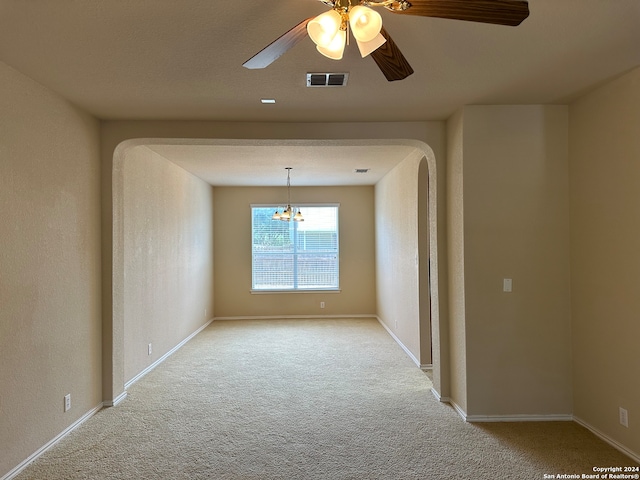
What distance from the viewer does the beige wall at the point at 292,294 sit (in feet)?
25.6

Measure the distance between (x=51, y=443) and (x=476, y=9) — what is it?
145 inches

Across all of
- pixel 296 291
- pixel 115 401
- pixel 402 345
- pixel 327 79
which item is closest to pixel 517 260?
pixel 327 79

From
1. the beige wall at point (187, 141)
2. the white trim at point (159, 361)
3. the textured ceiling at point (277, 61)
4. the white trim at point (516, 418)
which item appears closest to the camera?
the textured ceiling at point (277, 61)

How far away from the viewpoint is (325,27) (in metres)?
1.39

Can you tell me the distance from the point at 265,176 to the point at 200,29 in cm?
458

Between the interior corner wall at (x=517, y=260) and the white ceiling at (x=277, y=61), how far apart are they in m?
0.29

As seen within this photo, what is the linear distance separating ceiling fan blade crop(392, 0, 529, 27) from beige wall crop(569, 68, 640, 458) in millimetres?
1852

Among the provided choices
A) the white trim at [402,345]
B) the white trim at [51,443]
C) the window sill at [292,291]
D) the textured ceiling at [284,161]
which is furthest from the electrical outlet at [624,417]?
the window sill at [292,291]

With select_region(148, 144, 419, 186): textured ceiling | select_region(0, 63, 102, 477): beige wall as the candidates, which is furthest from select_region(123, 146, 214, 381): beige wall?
select_region(0, 63, 102, 477): beige wall

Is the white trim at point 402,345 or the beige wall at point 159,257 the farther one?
the white trim at point 402,345

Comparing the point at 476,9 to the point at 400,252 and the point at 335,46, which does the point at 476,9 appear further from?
the point at 400,252

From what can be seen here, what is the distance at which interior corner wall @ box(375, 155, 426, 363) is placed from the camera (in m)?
4.91

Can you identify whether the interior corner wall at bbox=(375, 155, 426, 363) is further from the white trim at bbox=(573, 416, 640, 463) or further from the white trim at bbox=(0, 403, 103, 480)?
the white trim at bbox=(0, 403, 103, 480)

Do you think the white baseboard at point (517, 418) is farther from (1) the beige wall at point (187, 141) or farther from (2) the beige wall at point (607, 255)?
(1) the beige wall at point (187, 141)
